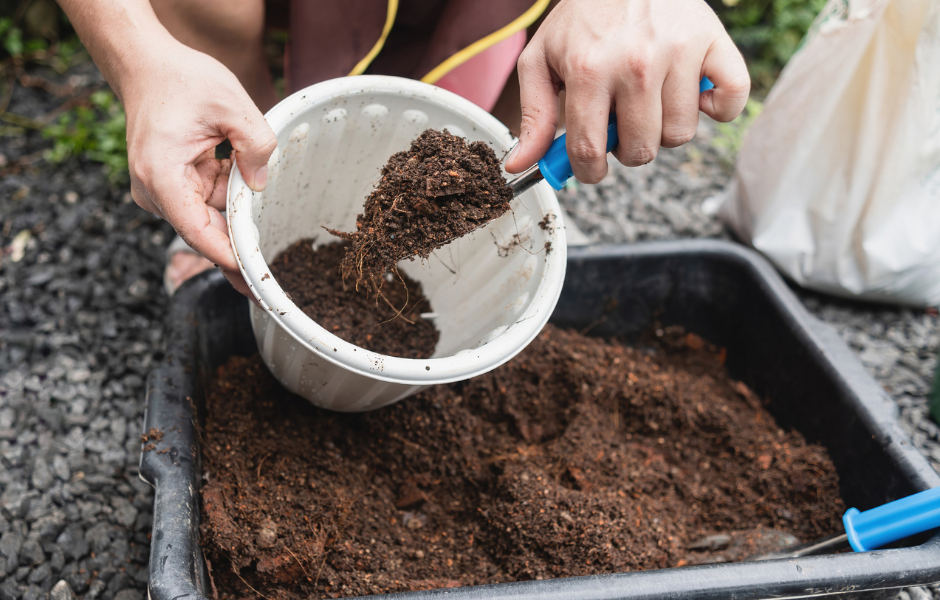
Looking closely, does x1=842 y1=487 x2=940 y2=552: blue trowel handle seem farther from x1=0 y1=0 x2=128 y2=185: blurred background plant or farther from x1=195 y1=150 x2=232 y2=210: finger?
x1=0 y1=0 x2=128 y2=185: blurred background plant

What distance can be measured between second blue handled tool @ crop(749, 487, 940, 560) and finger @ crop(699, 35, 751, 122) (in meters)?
0.66

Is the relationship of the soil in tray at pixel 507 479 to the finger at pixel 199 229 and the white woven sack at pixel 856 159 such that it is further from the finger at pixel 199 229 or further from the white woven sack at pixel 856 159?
the white woven sack at pixel 856 159

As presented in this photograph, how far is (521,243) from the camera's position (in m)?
1.05

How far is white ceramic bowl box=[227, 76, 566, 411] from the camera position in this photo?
0.82 meters

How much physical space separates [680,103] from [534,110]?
0.19 metres

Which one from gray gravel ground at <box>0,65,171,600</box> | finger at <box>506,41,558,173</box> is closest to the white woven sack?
finger at <box>506,41,558,173</box>

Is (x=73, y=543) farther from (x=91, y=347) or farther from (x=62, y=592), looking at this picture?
(x=91, y=347)

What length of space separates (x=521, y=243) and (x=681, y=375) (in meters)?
0.59

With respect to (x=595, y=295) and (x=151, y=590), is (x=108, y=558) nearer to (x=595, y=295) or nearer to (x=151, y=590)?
(x=151, y=590)

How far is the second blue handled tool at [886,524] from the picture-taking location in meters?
0.93

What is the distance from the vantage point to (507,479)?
1083 millimetres

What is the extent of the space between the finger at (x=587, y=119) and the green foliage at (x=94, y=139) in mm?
1486

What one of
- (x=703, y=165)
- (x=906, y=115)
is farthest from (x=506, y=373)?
(x=703, y=165)

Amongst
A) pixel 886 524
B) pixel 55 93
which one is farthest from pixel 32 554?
pixel 55 93
